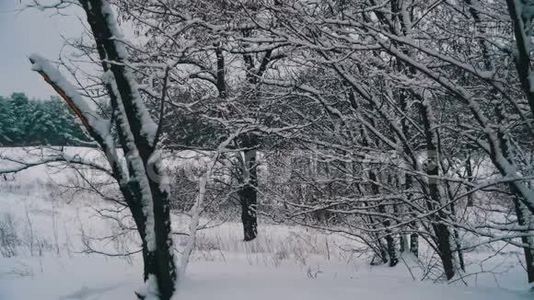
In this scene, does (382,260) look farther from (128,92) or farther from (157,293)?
(128,92)

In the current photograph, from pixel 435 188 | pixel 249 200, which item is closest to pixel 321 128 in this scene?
pixel 435 188

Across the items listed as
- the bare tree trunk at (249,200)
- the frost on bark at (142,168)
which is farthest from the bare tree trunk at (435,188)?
the bare tree trunk at (249,200)

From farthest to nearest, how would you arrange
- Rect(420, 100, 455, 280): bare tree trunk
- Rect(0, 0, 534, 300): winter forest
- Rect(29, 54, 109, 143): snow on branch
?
1. Rect(420, 100, 455, 280): bare tree trunk
2. Rect(29, 54, 109, 143): snow on branch
3. Rect(0, 0, 534, 300): winter forest

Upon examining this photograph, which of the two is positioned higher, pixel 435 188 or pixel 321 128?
pixel 321 128

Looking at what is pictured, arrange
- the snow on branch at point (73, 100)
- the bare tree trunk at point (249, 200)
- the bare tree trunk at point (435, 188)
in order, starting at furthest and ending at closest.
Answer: the bare tree trunk at point (249, 200) → the bare tree trunk at point (435, 188) → the snow on branch at point (73, 100)

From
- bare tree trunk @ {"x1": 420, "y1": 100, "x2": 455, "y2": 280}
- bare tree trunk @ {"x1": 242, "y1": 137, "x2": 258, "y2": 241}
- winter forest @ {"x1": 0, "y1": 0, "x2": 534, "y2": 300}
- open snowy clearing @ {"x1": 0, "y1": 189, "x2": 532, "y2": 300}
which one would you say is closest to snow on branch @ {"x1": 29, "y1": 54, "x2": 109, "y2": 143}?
winter forest @ {"x1": 0, "y1": 0, "x2": 534, "y2": 300}

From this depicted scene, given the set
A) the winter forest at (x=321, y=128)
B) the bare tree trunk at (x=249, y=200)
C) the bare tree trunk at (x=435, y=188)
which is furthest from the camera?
the bare tree trunk at (x=249, y=200)

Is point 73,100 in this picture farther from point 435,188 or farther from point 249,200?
point 249,200

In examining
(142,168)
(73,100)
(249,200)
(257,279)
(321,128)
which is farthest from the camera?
(249,200)

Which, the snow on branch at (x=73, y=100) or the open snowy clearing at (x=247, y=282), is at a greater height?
the snow on branch at (x=73, y=100)

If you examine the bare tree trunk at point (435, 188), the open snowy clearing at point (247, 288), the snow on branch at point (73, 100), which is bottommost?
the open snowy clearing at point (247, 288)

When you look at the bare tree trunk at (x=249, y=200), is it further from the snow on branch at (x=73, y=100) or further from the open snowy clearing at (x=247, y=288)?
the snow on branch at (x=73, y=100)

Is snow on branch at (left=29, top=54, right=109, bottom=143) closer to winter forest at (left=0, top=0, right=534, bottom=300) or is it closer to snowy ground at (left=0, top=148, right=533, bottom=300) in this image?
winter forest at (left=0, top=0, right=534, bottom=300)

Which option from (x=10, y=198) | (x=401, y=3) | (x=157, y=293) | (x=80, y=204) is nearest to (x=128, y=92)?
(x=157, y=293)
